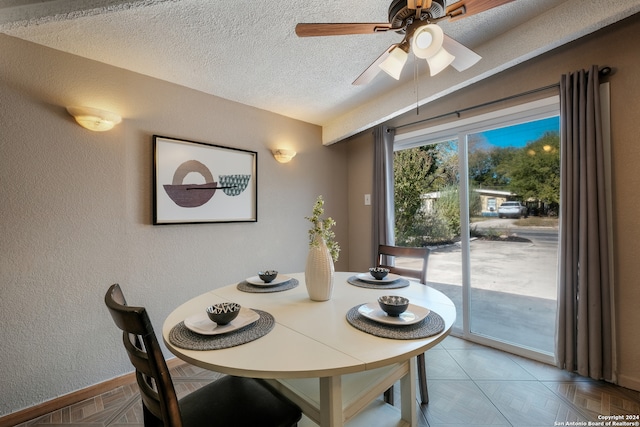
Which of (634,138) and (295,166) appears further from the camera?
(295,166)

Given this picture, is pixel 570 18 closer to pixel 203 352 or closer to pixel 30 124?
pixel 203 352

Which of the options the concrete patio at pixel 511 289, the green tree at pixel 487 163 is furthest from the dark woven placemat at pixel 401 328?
the green tree at pixel 487 163

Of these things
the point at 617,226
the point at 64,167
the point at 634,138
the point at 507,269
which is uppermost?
the point at 634,138

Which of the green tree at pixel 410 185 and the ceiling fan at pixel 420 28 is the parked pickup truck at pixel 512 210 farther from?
the ceiling fan at pixel 420 28

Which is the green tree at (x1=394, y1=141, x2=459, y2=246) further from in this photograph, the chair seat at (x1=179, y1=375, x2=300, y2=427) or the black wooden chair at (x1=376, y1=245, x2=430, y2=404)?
the chair seat at (x1=179, y1=375, x2=300, y2=427)

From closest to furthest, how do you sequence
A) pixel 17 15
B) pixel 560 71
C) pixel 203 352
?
pixel 203 352, pixel 17 15, pixel 560 71

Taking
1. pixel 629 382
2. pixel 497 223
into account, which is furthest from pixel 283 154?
pixel 629 382

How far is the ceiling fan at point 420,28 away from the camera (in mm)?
1109

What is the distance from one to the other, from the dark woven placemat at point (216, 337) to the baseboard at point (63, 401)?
58.5 inches

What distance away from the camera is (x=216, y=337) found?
97cm

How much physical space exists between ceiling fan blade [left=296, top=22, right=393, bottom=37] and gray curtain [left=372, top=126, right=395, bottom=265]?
1.85m

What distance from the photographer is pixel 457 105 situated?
8.27ft

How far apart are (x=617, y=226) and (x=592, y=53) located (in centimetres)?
117

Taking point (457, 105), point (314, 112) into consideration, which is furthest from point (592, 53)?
point (314, 112)
